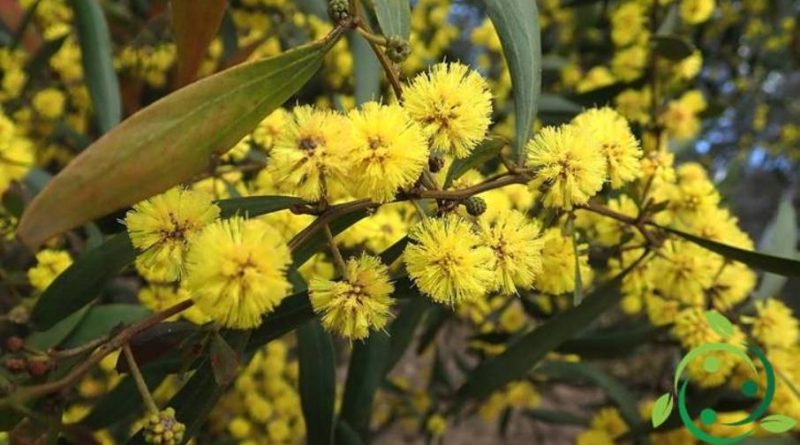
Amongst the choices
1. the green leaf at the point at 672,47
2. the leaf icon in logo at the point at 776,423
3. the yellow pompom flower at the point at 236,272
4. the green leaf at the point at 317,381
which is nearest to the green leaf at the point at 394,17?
the yellow pompom flower at the point at 236,272

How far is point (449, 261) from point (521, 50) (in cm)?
32

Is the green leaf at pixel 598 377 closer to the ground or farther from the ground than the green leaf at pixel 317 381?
closer to the ground

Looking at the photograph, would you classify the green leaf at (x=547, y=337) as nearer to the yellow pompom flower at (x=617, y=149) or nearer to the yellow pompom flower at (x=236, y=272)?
the yellow pompom flower at (x=617, y=149)

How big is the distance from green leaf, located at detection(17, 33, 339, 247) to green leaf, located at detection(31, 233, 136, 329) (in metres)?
0.22

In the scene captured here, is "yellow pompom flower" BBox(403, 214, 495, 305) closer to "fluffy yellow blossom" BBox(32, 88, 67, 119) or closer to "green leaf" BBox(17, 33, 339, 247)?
"green leaf" BBox(17, 33, 339, 247)

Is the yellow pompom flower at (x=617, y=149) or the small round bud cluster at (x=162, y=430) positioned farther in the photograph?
the yellow pompom flower at (x=617, y=149)

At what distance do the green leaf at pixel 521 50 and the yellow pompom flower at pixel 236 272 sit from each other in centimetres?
36

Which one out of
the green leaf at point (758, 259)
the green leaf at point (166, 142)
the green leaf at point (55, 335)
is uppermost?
the green leaf at point (166, 142)

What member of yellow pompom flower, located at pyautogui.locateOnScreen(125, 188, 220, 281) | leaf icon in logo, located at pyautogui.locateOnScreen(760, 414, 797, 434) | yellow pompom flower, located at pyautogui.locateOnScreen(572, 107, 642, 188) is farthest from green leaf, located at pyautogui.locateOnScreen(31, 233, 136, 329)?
leaf icon in logo, located at pyautogui.locateOnScreen(760, 414, 797, 434)

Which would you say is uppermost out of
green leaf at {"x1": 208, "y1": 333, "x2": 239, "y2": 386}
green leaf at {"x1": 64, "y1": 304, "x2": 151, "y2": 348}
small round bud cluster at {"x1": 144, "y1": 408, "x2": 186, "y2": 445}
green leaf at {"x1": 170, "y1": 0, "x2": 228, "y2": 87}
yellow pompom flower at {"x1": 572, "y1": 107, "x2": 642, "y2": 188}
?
green leaf at {"x1": 170, "y1": 0, "x2": 228, "y2": 87}

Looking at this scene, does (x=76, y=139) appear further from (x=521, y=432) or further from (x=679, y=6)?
(x=521, y=432)

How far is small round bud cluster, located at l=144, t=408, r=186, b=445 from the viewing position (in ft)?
2.27

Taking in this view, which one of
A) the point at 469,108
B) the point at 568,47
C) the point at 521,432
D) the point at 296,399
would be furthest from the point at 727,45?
the point at 469,108

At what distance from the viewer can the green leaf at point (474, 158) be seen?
845 mm
